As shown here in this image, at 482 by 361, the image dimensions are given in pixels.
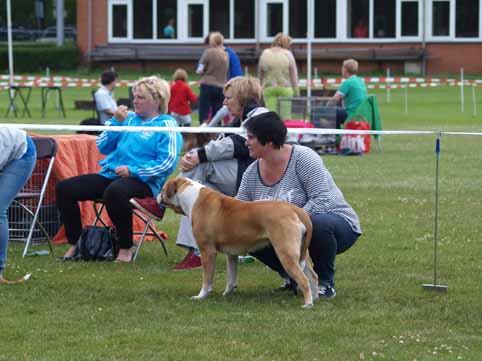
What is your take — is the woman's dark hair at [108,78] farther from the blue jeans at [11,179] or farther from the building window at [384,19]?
the building window at [384,19]

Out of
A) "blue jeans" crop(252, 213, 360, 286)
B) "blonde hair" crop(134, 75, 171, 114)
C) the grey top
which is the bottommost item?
"blue jeans" crop(252, 213, 360, 286)

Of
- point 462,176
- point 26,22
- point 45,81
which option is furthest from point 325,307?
point 26,22

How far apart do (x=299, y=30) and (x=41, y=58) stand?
1001cm

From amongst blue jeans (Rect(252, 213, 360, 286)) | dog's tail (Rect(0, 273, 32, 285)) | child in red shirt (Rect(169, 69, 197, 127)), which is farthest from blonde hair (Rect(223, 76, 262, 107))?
child in red shirt (Rect(169, 69, 197, 127))

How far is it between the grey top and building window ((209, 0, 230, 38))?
38.1m

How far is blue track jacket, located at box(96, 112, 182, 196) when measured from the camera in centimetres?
882

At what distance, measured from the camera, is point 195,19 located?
45688 millimetres

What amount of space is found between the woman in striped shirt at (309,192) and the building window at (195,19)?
127 feet

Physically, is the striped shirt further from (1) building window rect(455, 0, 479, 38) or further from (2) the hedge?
(2) the hedge

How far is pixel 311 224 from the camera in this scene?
6934 millimetres

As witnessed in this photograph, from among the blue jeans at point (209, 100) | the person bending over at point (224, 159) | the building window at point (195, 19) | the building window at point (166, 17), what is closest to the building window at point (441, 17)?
the building window at point (195, 19)

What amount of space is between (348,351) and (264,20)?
Answer: 3927 centimetres

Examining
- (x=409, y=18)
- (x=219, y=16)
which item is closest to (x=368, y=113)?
(x=409, y=18)

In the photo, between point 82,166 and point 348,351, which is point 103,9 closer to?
point 82,166
